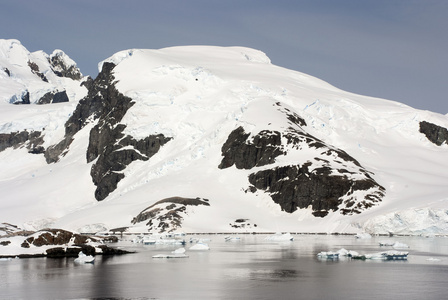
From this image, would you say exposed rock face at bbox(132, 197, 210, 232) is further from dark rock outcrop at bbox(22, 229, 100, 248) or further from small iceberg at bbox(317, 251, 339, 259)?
small iceberg at bbox(317, 251, 339, 259)

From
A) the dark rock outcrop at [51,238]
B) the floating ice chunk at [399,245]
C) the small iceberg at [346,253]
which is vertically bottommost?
the small iceberg at [346,253]

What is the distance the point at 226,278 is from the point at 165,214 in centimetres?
11932

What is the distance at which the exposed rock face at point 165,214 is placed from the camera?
183750 mm

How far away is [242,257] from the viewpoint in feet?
324

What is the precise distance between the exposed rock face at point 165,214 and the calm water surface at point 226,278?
84.3 meters

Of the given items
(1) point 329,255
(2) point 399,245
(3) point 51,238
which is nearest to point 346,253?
(1) point 329,255

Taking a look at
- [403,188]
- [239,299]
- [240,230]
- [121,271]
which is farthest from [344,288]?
[403,188]

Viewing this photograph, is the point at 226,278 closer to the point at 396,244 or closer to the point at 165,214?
the point at 396,244

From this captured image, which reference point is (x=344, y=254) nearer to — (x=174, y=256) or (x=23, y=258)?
(x=174, y=256)

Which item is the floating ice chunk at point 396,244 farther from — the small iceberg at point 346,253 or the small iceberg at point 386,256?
the small iceberg at point 346,253

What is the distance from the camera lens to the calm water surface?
5991cm

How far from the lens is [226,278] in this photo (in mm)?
71250

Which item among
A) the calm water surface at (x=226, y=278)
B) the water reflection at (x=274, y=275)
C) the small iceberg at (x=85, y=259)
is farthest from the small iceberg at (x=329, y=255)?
the small iceberg at (x=85, y=259)

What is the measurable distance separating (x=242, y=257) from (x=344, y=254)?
51.6ft
